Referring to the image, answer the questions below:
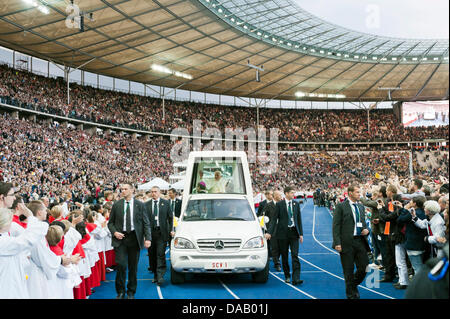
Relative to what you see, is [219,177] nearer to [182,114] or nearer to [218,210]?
[218,210]

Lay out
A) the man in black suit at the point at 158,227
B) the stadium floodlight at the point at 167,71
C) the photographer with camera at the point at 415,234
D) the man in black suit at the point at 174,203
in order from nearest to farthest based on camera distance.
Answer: the photographer with camera at the point at 415,234 < the man in black suit at the point at 158,227 < the man in black suit at the point at 174,203 < the stadium floodlight at the point at 167,71

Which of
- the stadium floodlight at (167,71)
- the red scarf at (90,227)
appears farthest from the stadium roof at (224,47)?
the red scarf at (90,227)

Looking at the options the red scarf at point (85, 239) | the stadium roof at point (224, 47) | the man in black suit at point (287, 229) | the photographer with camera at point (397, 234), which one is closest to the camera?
the red scarf at point (85, 239)

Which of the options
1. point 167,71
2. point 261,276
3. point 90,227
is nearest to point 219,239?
point 261,276

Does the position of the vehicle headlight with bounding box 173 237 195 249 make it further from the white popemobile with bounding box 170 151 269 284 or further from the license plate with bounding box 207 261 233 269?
the license plate with bounding box 207 261 233 269

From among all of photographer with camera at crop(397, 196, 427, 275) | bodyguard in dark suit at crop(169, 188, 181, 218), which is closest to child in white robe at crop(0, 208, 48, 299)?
photographer with camera at crop(397, 196, 427, 275)

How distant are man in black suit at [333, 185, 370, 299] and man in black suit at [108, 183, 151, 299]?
135 inches

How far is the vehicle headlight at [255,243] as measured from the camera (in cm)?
869

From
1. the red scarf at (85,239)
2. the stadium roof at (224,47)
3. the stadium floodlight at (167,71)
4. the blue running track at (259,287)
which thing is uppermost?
the stadium roof at (224,47)

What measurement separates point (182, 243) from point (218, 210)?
143 cm

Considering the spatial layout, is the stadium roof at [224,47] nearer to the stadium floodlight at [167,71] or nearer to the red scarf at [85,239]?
the stadium floodlight at [167,71]

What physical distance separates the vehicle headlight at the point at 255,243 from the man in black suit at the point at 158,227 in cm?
205

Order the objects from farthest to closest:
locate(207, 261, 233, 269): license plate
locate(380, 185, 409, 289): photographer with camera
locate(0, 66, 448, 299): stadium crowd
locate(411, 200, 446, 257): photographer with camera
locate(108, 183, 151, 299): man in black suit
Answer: locate(207, 261, 233, 269): license plate, locate(380, 185, 409, 289): photographer with camera, locate(108, 183, 151, 299): man in black suit, locate(411, 200, 446, 257): photographer with camera, locate(0, 66, 448, 299): stadium crowd

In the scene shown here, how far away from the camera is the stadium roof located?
30453mm
